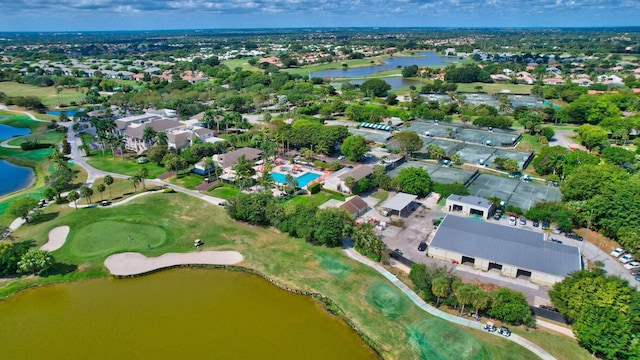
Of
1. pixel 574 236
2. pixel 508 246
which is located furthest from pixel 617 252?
pixel 508 246

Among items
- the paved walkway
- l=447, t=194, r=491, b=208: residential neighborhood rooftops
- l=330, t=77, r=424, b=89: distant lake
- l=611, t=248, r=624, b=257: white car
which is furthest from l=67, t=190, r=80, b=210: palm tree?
l=330, t=77, r=424, b=89: distant lake

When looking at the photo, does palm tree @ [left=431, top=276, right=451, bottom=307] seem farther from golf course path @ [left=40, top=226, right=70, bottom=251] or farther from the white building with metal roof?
golf course path @ [left=40, top=226, right=70, bottom=251]

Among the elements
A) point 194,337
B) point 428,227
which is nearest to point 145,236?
point 194,337

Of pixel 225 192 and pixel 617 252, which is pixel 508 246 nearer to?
pixel 617 252

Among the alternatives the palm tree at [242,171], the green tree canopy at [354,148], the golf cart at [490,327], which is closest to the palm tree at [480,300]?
the golf cart at [490,327]

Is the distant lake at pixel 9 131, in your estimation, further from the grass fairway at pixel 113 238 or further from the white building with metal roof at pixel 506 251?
the white building with metal roof at pixel 506 251

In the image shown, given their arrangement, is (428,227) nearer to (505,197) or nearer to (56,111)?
(505,197)

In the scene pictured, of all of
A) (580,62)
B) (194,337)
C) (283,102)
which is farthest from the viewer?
(580,62)
